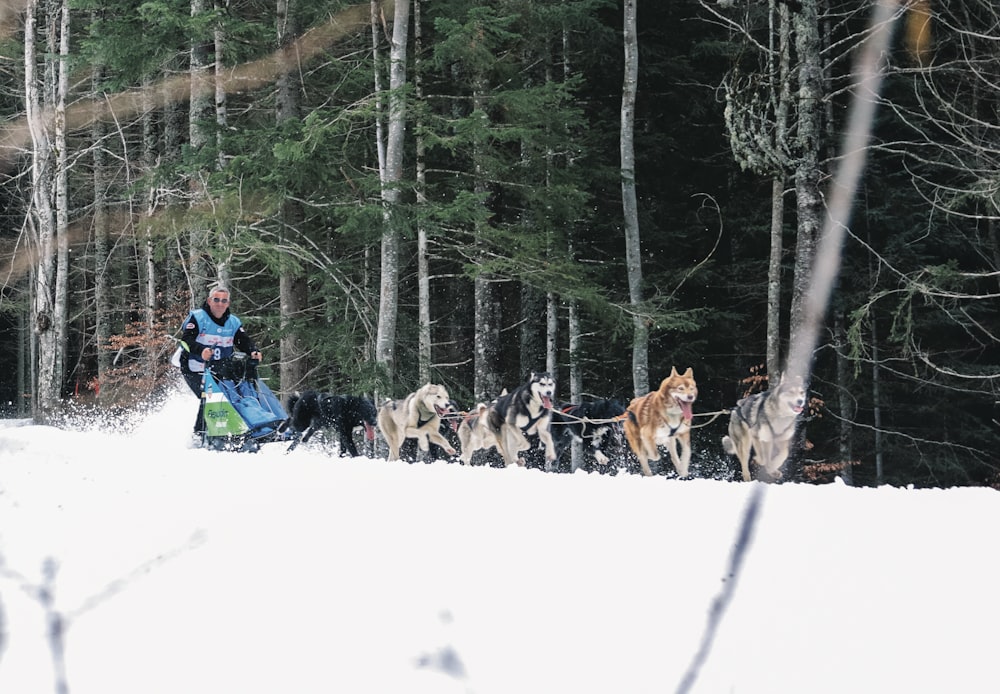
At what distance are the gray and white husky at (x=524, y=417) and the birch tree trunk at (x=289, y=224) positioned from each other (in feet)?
23.9

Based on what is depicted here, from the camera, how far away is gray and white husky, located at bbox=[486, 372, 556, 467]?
33.1 ft

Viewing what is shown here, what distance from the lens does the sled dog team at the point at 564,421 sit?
28.3 feet

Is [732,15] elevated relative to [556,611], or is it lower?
elevated

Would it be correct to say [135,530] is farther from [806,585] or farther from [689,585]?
[806,585]

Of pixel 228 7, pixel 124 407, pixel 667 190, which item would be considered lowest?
pixel 124 407

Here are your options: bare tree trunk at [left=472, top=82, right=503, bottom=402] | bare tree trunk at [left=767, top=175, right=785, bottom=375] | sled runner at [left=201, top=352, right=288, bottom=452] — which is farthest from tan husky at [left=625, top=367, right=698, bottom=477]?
bare tree trunk at [left=472, top=82, right=503, bottom=402]

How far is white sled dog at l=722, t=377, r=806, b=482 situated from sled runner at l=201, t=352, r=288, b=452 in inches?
222

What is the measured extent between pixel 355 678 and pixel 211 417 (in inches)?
347

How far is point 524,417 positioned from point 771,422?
282cm

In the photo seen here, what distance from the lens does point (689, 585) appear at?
11.7 ft

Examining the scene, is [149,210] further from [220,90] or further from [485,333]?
[485,333]

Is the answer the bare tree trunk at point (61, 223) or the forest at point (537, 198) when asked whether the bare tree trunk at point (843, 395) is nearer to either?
the forest at point (537, 198)

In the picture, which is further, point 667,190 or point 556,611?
point 667,190

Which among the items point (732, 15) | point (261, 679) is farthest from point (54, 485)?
point (732, 15)
